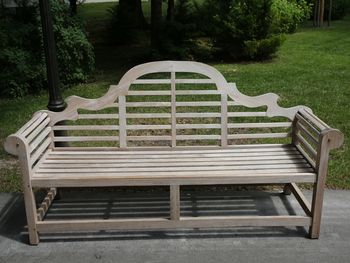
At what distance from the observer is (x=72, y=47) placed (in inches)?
343

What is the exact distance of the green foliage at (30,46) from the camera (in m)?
8.38

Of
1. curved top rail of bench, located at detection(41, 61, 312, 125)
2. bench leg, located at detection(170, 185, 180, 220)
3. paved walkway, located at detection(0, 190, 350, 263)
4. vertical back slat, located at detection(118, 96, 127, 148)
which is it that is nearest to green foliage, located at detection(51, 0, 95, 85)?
curved top rail of bench, located at detection(41, 61, 312, 125)

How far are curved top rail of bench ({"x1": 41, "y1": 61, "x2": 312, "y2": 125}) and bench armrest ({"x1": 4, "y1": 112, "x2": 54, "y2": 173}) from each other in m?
0.13

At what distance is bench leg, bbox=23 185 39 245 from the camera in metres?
3.41

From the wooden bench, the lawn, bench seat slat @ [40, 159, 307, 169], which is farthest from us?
the lawn

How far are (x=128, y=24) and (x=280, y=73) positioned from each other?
237 inches

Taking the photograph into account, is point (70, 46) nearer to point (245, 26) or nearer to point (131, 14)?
point (245, 26)

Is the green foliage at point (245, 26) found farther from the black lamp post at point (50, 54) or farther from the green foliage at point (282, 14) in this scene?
the black lamp post at point (50, 54)

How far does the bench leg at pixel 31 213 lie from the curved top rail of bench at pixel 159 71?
0.83m

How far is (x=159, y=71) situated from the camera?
3.96m

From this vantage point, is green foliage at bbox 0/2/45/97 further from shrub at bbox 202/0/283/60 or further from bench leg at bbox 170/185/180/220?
bench leg at bbox 170/185/180/220

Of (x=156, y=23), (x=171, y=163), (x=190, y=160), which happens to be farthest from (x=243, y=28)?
(x=171, y=163)

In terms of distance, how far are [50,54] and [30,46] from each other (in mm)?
4777

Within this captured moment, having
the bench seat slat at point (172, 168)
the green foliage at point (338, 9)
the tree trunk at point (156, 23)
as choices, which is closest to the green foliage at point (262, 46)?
the tree trunk at point (156, 23)
